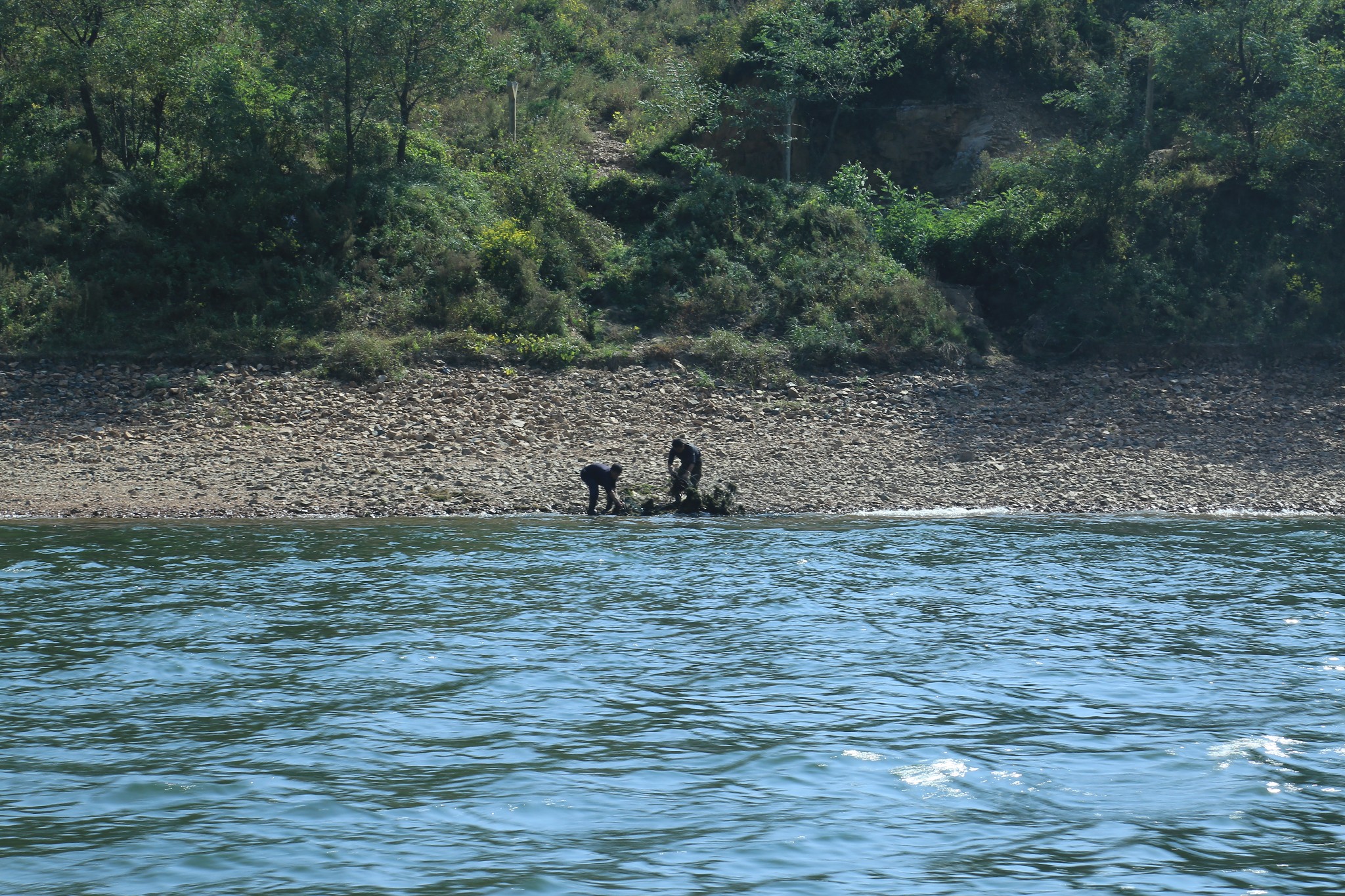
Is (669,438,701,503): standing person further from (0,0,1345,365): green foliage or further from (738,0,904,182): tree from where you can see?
(738,0,904,182): tree

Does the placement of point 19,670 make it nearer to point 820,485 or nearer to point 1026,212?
point 820,485

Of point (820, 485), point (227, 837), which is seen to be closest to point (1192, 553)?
point (820, 485)

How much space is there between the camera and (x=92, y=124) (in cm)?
2464

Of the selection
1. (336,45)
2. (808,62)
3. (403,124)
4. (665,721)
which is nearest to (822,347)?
(808,62)

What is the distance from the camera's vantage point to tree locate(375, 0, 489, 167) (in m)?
25.3

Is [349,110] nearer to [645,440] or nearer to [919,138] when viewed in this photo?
[645,440]

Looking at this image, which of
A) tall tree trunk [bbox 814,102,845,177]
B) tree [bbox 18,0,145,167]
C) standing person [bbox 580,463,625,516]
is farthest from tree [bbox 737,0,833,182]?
tree [bbox 18,0,145,167]

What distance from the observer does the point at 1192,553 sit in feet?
48.7

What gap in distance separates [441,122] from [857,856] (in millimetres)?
28986

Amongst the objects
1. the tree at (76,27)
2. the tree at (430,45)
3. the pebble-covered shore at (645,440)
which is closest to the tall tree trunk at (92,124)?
the tree at (76,27)

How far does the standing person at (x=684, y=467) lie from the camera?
17.6m

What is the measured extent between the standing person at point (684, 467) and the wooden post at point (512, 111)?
15932 mm

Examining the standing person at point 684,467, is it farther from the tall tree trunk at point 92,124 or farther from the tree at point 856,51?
the tree at point 856,51

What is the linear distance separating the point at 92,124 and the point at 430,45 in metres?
7.38
